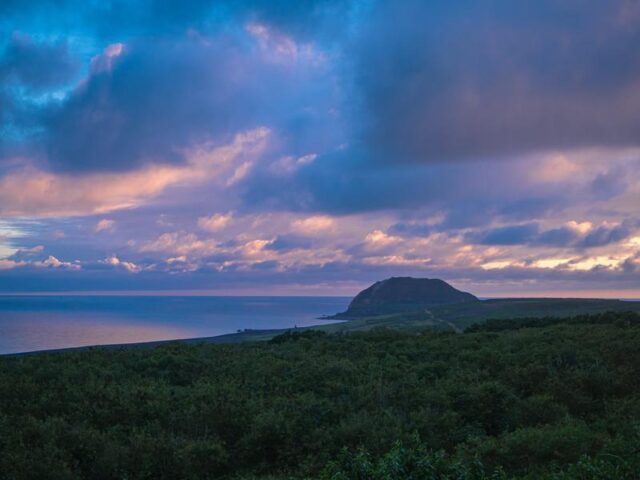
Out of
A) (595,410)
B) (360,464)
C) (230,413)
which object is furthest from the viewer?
(595,410)

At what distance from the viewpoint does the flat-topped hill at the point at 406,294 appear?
176125mm

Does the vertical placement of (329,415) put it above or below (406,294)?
Answer: below

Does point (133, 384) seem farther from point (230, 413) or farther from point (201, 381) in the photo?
point (230, 413)

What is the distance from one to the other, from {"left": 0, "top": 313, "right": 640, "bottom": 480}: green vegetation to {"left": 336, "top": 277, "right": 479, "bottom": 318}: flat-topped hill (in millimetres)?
145983

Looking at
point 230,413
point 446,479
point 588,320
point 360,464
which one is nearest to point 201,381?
point 230,413

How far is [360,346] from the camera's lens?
1183 inches

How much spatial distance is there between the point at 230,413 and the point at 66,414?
5.16 meters

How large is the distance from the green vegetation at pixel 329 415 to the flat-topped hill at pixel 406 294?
479ft

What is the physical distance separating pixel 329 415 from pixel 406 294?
553ft

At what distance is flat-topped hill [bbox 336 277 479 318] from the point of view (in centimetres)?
17612

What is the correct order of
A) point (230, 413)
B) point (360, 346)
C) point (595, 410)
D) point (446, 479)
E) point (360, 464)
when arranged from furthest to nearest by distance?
point (360, 346)
point (595, 410)
point (230, 413)
point (360, 464)
point (446, 479)

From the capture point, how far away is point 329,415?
53.6 feet

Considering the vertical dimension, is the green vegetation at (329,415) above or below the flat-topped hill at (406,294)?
below

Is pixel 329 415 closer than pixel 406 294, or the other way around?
pixel 329 415
